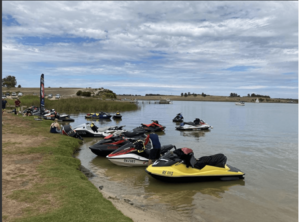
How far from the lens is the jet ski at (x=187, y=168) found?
373 inches

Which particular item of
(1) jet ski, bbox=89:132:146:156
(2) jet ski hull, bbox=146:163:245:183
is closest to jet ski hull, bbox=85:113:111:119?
(1) jet ski, bbox=89:132:146:156

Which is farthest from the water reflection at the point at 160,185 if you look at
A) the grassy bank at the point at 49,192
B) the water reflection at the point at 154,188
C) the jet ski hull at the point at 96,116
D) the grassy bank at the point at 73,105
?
the grassy bank at the point at 73,105

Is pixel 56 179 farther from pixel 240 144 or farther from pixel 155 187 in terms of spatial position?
pixel 240 144

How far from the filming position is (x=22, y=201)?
20.4 ft

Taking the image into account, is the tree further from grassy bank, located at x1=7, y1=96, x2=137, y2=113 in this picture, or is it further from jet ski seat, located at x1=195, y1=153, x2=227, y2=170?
jet ski seat, located at x1=195, y1=153, x2=227, y2=170

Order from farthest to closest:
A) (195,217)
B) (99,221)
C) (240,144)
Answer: (240,144) → (195,217) → (99,221)

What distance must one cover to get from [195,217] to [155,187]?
260 centimetres

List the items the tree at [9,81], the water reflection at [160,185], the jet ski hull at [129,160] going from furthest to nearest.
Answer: the tree at [9,81]
the jet ski hull at [129,160]
the water reflection at [160,185]

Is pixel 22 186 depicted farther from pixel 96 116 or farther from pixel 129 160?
pixel 96 116

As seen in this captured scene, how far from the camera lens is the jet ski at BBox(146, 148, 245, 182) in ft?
31.1

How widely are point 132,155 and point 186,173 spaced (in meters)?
3.39

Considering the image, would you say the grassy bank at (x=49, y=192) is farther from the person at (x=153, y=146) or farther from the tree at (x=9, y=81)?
the tree at (x=9, y=81)

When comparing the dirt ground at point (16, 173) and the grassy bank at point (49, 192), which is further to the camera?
the dirt ground at point (16, 173)

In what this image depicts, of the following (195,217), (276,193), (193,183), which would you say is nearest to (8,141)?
(193,183)
